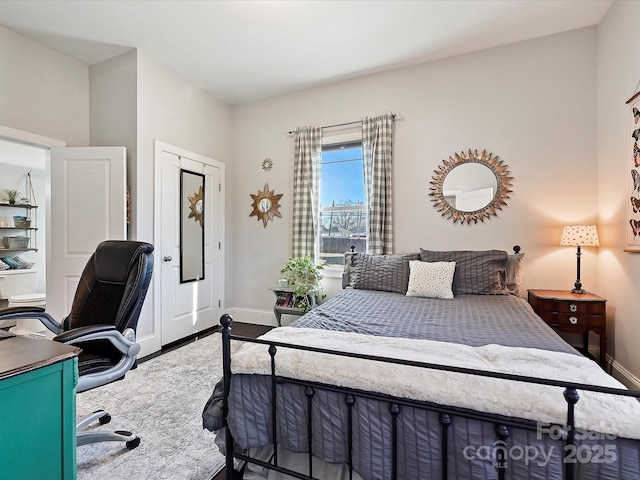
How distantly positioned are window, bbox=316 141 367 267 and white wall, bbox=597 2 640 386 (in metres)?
2.22

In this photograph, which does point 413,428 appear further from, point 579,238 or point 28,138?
point 28,138

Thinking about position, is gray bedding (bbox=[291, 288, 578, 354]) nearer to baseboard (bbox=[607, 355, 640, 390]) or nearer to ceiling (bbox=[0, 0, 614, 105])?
baseboard (bbox=[607, 355, 640, 390])

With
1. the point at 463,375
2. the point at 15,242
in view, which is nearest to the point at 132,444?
the point at 463,375

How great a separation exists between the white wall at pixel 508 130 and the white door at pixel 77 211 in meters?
2.33

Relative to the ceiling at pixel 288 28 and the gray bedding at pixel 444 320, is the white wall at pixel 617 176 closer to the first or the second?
the ceiling at pixel 288 28

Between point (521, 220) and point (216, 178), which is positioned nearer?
point (521, 220)

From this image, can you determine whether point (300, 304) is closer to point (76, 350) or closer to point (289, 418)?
point (289, 418)

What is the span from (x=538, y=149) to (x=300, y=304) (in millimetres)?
2888

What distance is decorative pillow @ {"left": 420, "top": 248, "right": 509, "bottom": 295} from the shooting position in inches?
105

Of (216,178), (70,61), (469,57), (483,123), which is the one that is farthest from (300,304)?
(70,61)

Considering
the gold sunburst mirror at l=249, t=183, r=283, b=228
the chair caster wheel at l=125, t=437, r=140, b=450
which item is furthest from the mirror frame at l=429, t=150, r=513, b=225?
the chair caster wheel at l=125, t=437, r=140, b=450

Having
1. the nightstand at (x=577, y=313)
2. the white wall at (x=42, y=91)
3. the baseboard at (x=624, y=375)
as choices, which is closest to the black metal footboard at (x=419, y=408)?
the nightstand at (x=577, y=313)

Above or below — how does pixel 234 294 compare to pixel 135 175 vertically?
below

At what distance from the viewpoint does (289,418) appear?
1.29 meters
